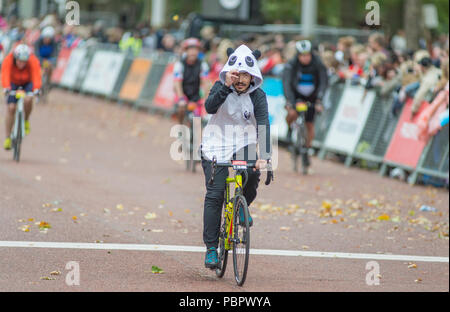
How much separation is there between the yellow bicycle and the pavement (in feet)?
0.60

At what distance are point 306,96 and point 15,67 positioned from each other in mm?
4753

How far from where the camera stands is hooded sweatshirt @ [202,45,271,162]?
7863 mm

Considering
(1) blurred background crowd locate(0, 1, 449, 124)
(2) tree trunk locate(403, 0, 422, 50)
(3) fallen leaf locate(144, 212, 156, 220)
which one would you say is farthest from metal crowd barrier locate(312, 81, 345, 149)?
(2) tree trunk locate(403, 0, 422, 50)

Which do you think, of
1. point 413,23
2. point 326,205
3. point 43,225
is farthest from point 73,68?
point 43,225

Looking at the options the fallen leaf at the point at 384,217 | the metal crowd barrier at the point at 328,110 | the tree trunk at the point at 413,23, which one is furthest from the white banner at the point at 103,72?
the fallen leaf at the point at 384,217

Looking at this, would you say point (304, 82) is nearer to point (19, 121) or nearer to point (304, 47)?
point (304, 47)

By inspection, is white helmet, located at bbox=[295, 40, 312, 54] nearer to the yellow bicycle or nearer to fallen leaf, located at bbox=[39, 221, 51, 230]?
fallen leaf, located at bbox=[39, 221, 51, 230]

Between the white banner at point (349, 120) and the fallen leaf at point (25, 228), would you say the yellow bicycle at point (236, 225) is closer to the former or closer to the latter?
the fallen leaf at point (25, 228)

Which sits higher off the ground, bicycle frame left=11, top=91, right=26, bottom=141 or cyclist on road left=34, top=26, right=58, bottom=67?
cyclist on road left=34, top=26, right=58, bottom=67

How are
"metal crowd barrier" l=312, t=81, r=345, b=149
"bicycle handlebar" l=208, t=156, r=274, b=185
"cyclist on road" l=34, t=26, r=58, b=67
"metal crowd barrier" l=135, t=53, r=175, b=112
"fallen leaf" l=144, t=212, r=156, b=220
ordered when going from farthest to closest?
"cyclist on road" l=34, t=26, r=58, b=67 < "metal crowd barrier" l=135, t=53, r=175, b=112 < "metal crowd barrier" l=312, t=81, r=345, b=149 < "fallen leaf" l=144, t=212, r=156, b=220 < "bicycle handlebar" l=208, t=156, r=274, b=185

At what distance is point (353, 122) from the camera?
18094 millimetres

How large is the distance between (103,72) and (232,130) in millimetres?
22400
